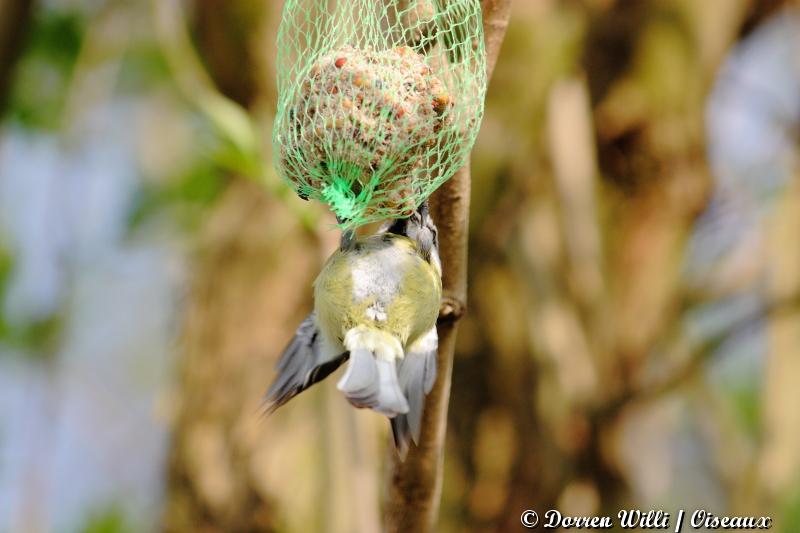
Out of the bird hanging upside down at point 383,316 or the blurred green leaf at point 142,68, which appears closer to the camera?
the bird hanging upside down at point 383,316

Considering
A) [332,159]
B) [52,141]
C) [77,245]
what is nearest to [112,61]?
[52,141]

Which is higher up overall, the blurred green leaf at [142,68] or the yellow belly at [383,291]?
the blurred green leaf at [142,68]

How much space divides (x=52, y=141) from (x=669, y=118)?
2.65 m

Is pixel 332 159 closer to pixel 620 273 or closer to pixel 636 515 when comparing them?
pixel 636 515

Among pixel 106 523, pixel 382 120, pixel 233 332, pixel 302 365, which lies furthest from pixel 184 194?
pixel 382 120

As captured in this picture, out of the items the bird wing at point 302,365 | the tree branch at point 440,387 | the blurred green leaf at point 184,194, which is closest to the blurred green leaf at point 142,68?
the blurred green leaf at point 184,194

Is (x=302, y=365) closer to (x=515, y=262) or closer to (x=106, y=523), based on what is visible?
(x=515, y=262)

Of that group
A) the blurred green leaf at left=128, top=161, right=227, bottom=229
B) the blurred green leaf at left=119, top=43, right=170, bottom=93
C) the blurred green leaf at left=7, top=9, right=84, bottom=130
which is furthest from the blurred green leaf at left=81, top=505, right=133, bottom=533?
the blurred green leaf at left=119, top=43, right=170, bottom=93

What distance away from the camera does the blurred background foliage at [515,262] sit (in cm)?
327

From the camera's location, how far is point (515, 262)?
3.57 m

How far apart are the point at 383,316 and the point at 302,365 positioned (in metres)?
0.20

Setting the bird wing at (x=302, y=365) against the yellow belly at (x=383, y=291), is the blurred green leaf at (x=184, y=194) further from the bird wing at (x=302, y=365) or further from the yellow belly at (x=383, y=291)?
the yellow belly at (x=383, y=291)

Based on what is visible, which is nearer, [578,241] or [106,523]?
[578,241]

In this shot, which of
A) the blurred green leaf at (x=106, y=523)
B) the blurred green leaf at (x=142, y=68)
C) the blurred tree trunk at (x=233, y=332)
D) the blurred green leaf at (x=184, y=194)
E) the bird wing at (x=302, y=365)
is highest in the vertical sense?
the blurred green leaf at (x=142, y=68)
